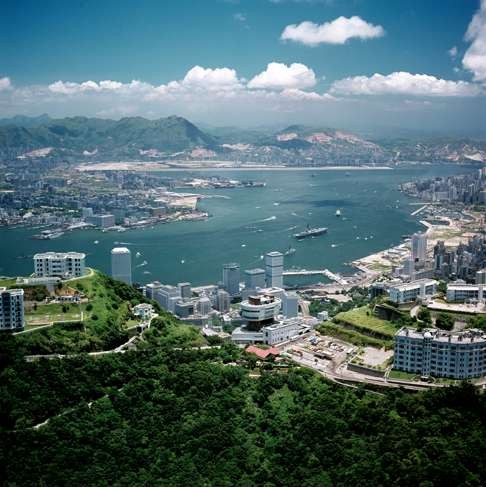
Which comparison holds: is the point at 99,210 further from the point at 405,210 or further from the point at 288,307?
the point at 288,307

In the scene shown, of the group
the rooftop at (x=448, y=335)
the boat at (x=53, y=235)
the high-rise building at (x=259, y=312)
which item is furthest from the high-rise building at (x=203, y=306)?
the boat at (x=53, y=235)

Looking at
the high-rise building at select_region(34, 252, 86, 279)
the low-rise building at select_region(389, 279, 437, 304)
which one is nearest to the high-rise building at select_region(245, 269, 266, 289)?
the low-rise building at select_region(389, 279, 437, 304)

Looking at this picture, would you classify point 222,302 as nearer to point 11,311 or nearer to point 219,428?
point 11,311

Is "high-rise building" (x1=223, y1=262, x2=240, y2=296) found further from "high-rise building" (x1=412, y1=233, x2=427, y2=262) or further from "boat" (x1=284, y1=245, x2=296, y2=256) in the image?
"high-rise building" (x1=412, y1=233, x2=427, y2=262)

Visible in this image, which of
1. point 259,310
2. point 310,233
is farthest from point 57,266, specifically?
point 310,233

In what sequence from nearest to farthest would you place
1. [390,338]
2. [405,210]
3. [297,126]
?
[390,338] < [405,210] < [297,126]

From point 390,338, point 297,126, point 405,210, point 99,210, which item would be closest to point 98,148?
point 297,126
